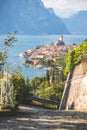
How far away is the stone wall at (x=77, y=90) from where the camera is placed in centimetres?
1603

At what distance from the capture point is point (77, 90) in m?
17.4

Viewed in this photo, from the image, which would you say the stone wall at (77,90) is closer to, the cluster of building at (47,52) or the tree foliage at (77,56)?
the tree foliage at (77,56)

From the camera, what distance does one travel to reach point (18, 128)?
8.94 meters

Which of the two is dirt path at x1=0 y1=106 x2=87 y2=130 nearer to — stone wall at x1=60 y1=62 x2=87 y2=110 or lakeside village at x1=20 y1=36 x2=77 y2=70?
stone wall at x1=60 y1=62 x2=87 y2=110

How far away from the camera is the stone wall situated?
52.6ft

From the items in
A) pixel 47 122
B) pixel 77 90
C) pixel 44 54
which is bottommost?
pixel 47 122

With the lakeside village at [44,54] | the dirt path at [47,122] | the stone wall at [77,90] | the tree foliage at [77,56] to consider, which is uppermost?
the lakeside village at [44,54]

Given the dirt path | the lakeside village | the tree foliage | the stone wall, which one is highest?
the lakeside village

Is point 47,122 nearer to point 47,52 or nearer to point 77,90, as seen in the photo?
point 77,90

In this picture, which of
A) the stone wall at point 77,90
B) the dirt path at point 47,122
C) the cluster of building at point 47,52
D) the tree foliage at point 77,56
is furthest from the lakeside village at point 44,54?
the dirt path at point 47,122

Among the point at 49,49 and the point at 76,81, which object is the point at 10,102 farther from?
the point at 49,49

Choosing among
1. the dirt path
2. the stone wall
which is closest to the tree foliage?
the stone wall

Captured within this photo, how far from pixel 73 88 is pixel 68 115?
276 inches

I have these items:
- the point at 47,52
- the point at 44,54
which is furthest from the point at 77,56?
the point at 47,52
